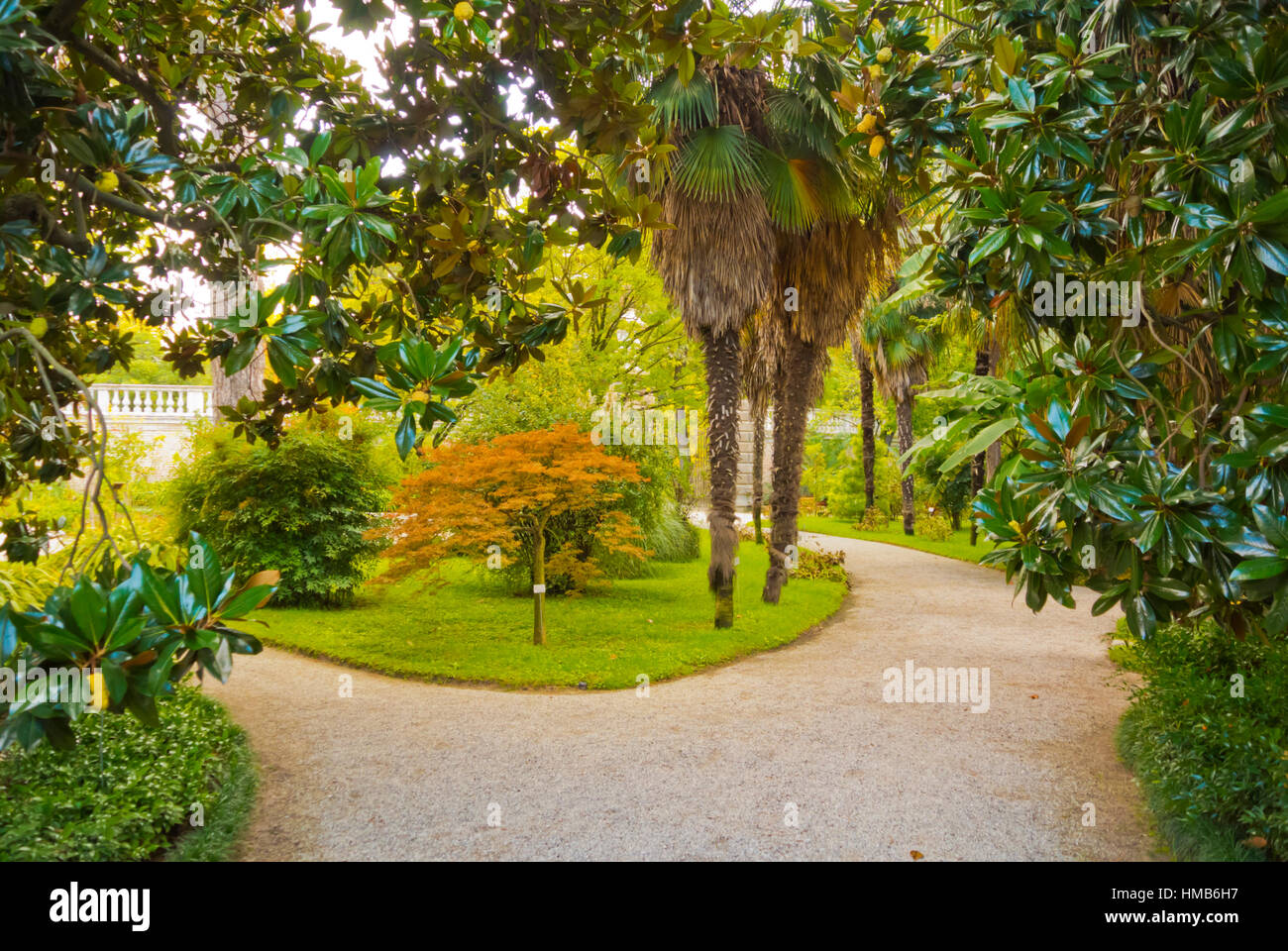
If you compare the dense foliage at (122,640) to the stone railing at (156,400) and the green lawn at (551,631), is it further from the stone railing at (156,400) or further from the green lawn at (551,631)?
the stone railing at (156,400)

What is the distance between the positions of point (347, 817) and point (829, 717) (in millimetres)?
3834

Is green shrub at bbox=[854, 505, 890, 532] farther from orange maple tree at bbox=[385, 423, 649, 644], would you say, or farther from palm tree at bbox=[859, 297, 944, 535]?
orange maple tree at bbox=[385, 423, 649, 644]

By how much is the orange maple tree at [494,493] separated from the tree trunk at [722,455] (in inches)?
60.6

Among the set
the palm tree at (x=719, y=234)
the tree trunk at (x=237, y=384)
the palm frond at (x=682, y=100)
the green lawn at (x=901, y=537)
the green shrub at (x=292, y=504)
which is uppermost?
the palm frond at (x=682, y=100)

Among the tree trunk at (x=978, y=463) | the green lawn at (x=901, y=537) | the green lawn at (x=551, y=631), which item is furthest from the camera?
the green lawn at (x=901, y=537)

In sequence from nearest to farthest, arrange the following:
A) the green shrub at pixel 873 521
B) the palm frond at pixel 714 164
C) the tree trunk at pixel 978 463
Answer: the palm frond at pixel 714 164 → the tree trunk at pixel 978 463 → the green shrub at pixel 873 521

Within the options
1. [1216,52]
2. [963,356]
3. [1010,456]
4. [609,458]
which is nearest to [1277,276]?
[1216,52]

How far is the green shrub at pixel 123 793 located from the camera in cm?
347

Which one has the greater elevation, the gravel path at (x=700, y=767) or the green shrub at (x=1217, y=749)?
the green shrub at (x=1217, y=749)

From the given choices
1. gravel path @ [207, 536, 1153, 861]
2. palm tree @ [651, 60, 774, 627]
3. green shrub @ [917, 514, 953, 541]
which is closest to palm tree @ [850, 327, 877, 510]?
green shrub @ [917, 514, 953, 541]

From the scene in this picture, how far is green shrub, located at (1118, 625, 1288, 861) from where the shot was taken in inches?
151

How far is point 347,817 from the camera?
448 cm

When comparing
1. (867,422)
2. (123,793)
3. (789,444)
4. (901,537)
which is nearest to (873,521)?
(901,537)

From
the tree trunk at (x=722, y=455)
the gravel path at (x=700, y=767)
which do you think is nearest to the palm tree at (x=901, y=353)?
the tree trunk at (x=722, y=455)
